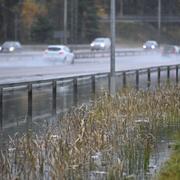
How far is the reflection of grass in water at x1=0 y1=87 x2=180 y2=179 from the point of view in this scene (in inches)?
345

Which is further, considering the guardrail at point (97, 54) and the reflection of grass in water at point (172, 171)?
the guardrail at point (97, 54)

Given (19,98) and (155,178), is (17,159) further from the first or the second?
(19,98)

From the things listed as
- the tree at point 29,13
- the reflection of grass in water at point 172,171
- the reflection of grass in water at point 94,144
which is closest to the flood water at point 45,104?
the reflection of grass in water at point 94,144

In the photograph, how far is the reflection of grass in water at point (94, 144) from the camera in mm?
8766

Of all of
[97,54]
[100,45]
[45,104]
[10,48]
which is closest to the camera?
[45,104]

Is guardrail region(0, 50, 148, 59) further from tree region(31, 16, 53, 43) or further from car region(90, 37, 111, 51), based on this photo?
tree region(31, 16, 53, 43)

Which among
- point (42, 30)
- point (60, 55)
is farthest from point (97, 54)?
point (42, 30)

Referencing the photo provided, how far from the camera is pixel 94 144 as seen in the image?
9.96m

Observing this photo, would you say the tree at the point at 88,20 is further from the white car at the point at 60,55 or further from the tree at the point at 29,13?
the white car at the point at 60,55

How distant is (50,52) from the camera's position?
189 ft

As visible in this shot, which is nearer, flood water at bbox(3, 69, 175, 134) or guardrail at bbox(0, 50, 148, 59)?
flood water at bbox(3, 69, 175, 134)

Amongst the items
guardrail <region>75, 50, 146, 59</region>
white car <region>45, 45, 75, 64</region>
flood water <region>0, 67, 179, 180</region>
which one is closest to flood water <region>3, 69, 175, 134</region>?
flood water <region>0, 67, 179, 180</region>

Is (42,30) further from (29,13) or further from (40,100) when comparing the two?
(40,100)

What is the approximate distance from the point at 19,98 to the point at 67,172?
11418 mm
